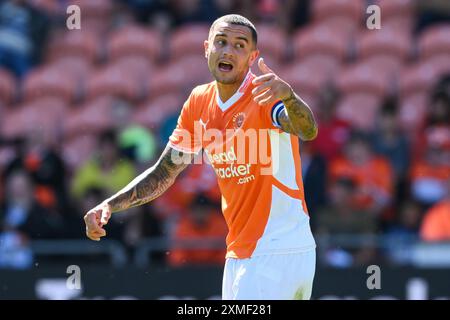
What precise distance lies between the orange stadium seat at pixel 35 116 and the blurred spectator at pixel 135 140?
91 centimetres

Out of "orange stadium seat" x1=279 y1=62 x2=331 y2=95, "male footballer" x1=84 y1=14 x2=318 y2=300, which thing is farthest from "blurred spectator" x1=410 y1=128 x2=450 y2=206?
"male footballer" x1=84 y1=14 x2=318 y2=300

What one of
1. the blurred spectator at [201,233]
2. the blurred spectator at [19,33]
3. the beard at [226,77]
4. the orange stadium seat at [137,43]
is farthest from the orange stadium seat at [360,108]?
the beard at [226,77]

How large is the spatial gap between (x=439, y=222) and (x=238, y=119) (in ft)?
16.2

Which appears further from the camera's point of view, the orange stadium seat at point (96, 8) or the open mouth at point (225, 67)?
the orange stadium seat at point (96, 8)

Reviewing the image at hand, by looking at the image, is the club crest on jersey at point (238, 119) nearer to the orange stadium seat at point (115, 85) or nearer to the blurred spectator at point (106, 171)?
the blurred spectator at point (106, 171)

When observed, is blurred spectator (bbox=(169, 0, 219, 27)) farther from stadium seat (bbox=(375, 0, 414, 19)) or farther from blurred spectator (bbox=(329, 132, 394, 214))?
blurred spectator (bbox=(329, 132, 394, 214))

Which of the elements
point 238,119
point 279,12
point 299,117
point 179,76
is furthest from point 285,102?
point 279,12

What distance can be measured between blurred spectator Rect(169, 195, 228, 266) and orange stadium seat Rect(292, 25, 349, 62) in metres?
3.47

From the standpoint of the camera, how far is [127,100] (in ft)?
47.6

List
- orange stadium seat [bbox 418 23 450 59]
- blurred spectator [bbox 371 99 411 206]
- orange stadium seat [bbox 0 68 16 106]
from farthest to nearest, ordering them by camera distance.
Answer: orange stadium seat [bbox 0 68 16 106]
orange stadium seat [bbox 418 23 450 59]
blurred spectator [bbox 371 99 411 206]

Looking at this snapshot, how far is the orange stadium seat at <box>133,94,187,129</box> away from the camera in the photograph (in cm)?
1361

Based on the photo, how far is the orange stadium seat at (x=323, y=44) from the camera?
14.5 meters

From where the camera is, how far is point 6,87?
1468 cm

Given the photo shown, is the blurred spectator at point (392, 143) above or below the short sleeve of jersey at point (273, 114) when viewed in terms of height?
below
